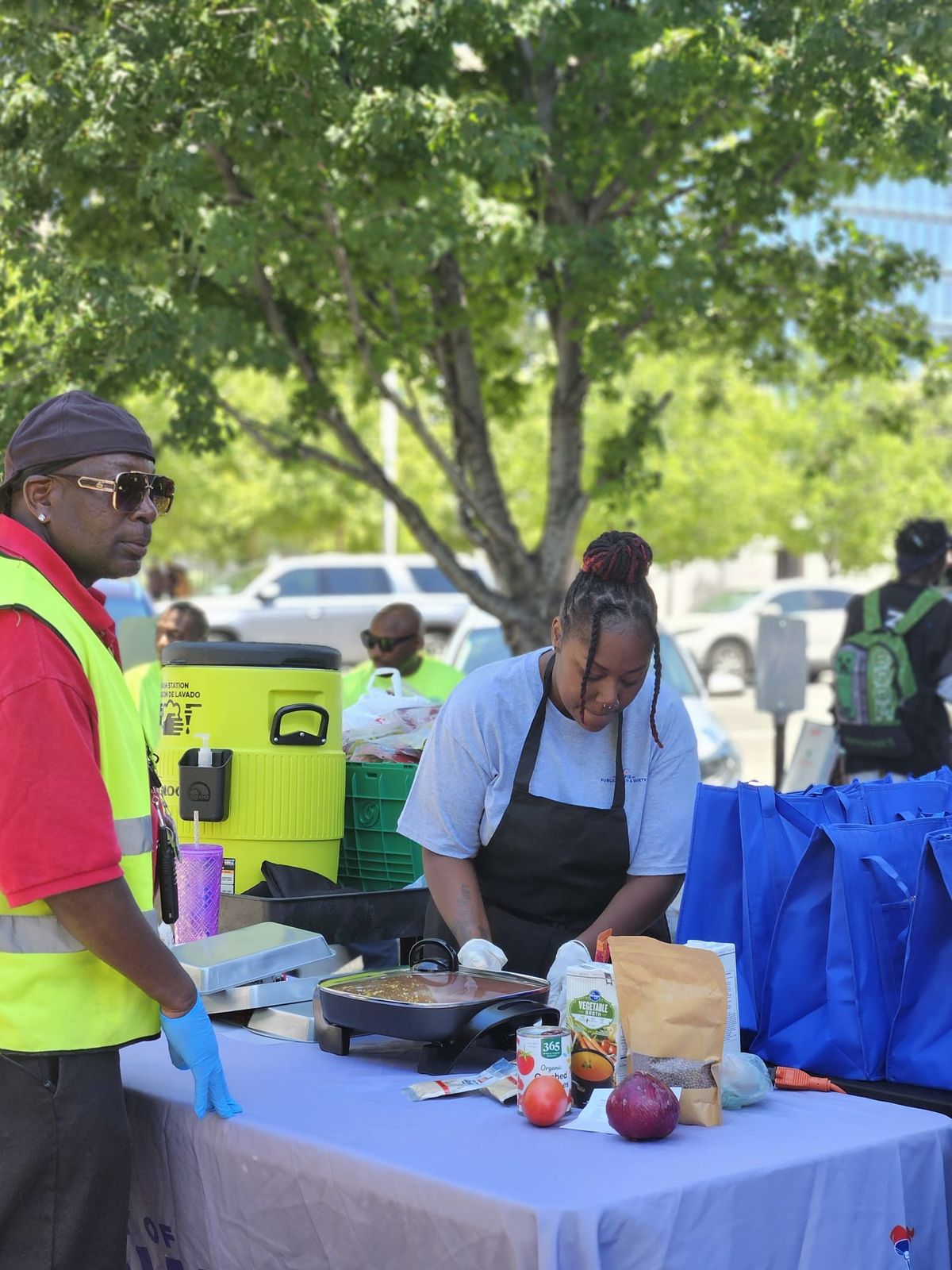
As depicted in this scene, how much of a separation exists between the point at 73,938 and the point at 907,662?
4782mm

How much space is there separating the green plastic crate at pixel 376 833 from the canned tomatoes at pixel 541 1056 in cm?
A: 155

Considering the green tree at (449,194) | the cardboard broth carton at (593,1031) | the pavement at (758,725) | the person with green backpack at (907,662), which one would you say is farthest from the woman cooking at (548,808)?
the pavement at (758,725)

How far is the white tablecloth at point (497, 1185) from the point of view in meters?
2.14

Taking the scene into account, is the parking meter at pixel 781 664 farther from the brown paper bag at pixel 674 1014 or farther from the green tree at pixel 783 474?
the green tree at pixel 783 474

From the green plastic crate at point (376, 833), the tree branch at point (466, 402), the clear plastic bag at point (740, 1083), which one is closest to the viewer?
the clear plastic bag at point (740, 1083)

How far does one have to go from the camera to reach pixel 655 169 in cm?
826

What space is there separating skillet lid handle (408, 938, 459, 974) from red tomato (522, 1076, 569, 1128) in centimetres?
54

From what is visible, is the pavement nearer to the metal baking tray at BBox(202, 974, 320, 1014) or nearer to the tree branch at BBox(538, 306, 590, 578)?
the tree branch at BBox(538, 306, 590, 578)

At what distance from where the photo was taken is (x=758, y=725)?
19078mm

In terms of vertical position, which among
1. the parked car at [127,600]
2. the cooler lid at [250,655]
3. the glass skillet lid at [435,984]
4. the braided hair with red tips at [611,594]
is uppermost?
the parked car at [127,600]

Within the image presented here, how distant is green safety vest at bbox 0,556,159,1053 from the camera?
228 cm

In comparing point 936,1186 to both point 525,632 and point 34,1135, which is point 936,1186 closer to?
point 34,1135

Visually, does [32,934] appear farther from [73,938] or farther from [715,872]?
[715,872]

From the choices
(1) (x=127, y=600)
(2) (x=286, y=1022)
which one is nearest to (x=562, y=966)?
(2) (x=286, y=1022)
